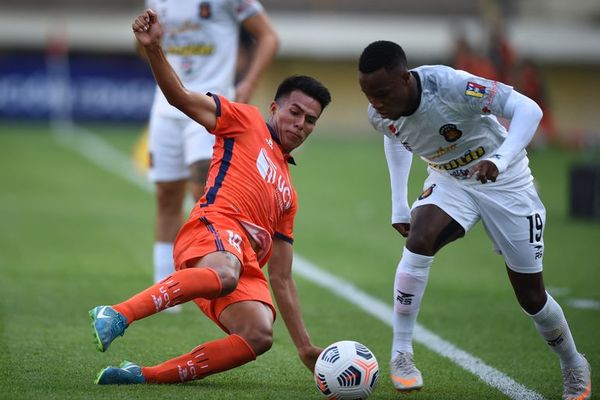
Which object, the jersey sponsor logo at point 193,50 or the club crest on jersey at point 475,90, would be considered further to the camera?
the jersey sponsor logo at point 193,50

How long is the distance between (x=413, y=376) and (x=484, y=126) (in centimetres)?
142

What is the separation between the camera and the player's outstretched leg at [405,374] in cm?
549

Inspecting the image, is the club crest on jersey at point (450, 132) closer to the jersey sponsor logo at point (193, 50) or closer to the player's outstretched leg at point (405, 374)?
the player's outstretched leg at point (405, 374)

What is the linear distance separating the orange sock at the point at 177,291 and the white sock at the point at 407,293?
104 centimetres

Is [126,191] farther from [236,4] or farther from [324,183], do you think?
[236,4]

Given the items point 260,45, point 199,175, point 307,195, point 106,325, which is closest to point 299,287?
point 199,175

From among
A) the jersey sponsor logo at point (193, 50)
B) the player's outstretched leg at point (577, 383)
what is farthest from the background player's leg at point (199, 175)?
the player's outstretched leg at point (577, 383)

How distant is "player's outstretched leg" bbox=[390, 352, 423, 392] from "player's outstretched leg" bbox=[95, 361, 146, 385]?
1346 millimetres

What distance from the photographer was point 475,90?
216 inches

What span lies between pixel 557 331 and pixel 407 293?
33.3 inches

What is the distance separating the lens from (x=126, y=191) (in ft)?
57.8

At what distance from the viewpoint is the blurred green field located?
233 inches

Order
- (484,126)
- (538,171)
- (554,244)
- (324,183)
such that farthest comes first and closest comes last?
(538,171) < (324,183) < (554,244) < (484,126)

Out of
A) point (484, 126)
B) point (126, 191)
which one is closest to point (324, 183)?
point (126, 191)
